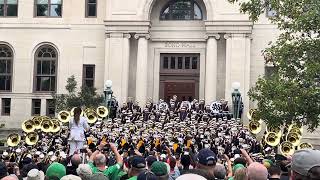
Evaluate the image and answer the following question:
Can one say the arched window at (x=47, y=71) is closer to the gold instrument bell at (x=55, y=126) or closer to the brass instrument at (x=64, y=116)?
the brass instrument at (x=64, y=116)

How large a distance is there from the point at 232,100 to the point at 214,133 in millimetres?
7309

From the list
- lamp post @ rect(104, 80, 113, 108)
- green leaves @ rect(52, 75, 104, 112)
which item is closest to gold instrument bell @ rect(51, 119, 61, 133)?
lamp post @ rect(104, 80, 113, 108)

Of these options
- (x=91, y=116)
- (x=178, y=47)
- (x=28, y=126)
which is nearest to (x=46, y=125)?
(x=28, y=126)

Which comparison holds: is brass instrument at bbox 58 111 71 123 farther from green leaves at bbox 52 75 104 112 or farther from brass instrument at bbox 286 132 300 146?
brass instrument at bbox 286 132 300 146

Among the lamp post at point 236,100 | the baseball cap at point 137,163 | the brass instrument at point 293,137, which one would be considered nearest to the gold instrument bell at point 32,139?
the brass instrument at point 293,137

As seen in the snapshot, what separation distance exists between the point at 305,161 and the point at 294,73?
1282 centimetres

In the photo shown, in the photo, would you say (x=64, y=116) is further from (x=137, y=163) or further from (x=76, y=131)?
(x=137, y=163)

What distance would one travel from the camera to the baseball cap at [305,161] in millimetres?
3877

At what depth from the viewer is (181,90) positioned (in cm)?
3600

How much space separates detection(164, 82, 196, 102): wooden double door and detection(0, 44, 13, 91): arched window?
10335mm

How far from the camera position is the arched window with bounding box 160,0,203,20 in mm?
35531

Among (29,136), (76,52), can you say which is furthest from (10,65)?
(29,136)

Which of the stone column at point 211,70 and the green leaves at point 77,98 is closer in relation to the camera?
the green leaves at point 77,98

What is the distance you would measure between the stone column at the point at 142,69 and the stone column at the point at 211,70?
3.73 metres
